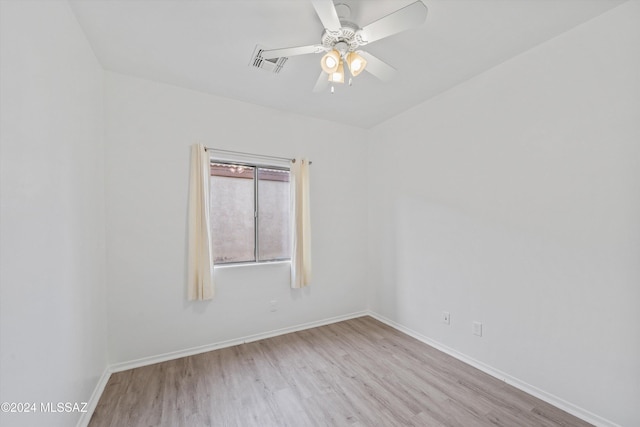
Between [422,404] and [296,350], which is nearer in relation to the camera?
[422,404]

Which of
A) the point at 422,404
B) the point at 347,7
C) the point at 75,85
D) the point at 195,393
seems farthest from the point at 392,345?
the point at 75,85

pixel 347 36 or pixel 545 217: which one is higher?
pixel 347 36

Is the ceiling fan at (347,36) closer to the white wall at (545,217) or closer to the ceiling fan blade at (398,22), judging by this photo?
the ceiling fan blade at (398,22)

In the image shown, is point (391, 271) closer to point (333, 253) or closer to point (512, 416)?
point (333, 253)

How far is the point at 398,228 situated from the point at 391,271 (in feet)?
1.92

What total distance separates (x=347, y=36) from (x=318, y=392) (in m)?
2.63

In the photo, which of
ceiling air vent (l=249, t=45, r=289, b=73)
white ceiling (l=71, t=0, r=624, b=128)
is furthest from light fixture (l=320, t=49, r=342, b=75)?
ceiling air vent (l=249, t=45, r=289, b=73)

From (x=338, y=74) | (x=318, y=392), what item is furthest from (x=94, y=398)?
(x=338, y=74)

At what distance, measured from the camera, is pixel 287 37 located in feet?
6.19

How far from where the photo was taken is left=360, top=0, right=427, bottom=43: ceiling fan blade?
1.28 meters

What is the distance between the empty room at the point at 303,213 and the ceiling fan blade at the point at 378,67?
0.02 metres

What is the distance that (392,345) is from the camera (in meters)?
2.80

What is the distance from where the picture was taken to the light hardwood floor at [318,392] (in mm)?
1768

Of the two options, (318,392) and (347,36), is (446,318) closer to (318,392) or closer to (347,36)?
(318,392)
